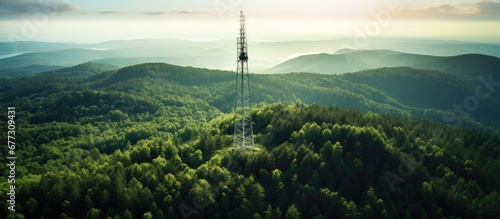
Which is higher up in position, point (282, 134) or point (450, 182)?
point (282, 134)

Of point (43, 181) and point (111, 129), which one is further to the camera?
point (111, 129)

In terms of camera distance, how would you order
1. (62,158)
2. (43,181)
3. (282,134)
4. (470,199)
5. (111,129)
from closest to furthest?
(43,181)
(470,199)
(282,134)
(62,158)
(111,129)

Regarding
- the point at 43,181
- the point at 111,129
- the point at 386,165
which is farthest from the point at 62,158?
the point at 386,165

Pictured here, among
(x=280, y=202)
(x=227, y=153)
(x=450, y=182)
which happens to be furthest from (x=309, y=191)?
(x=450, y=182)

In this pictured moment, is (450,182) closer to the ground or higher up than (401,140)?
closer to the ground

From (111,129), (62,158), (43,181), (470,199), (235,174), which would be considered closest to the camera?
(43,181)

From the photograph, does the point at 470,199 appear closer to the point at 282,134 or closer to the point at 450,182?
the point at 450,182

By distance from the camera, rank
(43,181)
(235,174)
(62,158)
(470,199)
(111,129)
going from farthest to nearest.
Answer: (111,129) < (62,158) < (470,199) < (235,174) < (43,181)

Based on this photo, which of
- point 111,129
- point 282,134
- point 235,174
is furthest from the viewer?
point 111,129

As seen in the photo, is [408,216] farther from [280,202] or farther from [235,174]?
[235,174]
